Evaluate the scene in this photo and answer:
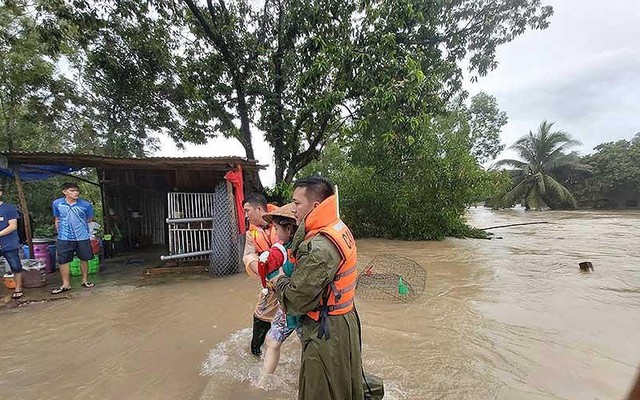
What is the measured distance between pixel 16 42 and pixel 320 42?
9256mm

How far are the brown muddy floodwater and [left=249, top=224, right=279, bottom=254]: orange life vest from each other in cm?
138

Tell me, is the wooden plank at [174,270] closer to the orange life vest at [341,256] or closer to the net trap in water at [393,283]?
the net trap in water at [393,283]

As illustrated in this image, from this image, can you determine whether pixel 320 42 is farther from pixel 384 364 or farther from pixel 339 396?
pixel 339 396

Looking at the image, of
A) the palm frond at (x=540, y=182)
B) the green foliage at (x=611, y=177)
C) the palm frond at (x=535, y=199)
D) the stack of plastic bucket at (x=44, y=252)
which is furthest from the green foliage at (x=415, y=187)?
the green foliage at (x=611, y=177)

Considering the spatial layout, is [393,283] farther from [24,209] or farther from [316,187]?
[24,209]

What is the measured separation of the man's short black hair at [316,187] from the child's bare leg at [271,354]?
1427 mm

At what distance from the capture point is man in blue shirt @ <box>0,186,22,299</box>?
202 inches

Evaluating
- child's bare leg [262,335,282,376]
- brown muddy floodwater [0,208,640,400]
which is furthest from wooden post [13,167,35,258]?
child's bare leg [262,335,282,376]

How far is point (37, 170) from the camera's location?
21.3 feet

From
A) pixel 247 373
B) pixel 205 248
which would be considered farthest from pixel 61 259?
pixel 247 373

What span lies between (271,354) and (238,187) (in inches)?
176

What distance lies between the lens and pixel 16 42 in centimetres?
941

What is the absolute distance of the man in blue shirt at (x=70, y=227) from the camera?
216 inches

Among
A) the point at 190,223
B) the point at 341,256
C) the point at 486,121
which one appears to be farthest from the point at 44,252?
the point at 486,121
